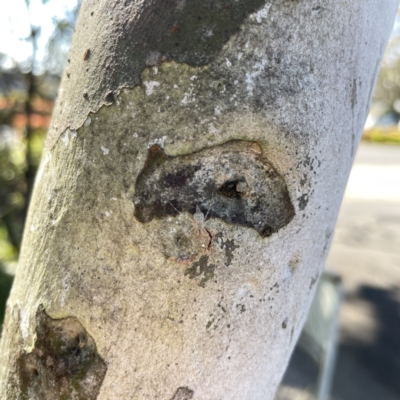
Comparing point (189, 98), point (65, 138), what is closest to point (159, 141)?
point (189, 98)

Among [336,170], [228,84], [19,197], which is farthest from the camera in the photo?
[19,197]

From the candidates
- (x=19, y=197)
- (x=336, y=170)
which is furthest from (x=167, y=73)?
(x=19, y=197)

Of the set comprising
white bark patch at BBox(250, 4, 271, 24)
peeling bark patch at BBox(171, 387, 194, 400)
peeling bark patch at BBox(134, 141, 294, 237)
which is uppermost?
white bark patch at BBox(250, 4, 271, 24)

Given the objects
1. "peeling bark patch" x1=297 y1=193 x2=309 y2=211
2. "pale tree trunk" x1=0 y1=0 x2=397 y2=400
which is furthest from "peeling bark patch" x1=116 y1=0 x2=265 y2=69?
"peeling bark patch" x1=297 y1=193 x2=309 y2=211

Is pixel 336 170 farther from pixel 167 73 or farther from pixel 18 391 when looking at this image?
pixel 18 391

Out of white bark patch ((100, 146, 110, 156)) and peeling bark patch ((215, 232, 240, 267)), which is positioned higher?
white bark patch ((100, 146, 110, 156))

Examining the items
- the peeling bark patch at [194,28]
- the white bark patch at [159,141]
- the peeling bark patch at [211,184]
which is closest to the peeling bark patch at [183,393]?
the peeling bark patch at [211,184]

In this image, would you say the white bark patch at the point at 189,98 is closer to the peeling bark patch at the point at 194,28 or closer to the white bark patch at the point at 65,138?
the peeling bark patch at the point at 194,28

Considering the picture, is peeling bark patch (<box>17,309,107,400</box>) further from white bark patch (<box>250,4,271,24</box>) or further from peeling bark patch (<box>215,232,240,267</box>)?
white bark patch (<box>250,4,271,24</box>)

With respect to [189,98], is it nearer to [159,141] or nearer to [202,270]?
[159,141]
